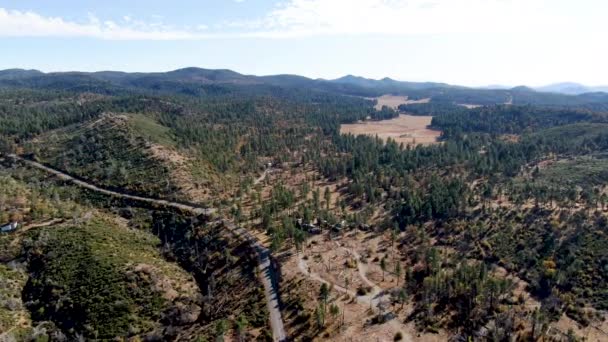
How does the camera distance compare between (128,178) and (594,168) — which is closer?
(128,178)

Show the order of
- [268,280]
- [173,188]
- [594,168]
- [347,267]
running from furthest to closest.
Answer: [594,168] < [173,188] < [347,267] < [268,280]

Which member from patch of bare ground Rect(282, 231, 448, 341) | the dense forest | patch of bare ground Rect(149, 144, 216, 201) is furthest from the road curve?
patch of bare ground Rect(149, 144, 216, 201)

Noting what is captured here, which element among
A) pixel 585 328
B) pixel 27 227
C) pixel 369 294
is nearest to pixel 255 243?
pixel 369 294

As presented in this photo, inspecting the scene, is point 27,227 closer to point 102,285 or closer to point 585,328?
point 102,285

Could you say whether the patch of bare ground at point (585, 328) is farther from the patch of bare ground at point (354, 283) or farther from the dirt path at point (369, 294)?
the dirt path at point (369, 294)

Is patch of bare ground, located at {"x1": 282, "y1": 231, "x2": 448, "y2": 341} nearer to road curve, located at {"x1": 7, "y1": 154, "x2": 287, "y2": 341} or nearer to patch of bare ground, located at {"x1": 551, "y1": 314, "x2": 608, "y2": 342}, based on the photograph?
road curve, located at {"x1": 7, "y1": 154, "x2": 287, "y2": 341}

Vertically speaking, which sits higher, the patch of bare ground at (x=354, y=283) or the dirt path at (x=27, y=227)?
the dirt path at (x=27, y=227)

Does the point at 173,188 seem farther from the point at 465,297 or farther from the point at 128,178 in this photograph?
the point at 465,297

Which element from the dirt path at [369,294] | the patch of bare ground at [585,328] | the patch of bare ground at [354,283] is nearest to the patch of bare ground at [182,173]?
the patch of bare ground at [354,283]

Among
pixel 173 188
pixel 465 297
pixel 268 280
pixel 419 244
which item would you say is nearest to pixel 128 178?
pixel 173 188
